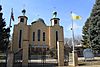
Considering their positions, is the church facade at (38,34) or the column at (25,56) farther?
the church facade at (38,34)

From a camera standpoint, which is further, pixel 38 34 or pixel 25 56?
pixel 38 34

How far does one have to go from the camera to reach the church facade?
58938 millimetres

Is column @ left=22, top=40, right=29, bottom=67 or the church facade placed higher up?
the church facade

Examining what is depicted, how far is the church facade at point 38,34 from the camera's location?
58938mm

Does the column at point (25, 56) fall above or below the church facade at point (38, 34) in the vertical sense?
below

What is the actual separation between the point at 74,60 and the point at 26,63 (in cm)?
552

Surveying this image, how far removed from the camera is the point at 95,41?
28.0m

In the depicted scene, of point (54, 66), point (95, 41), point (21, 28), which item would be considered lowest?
point (54, 66)

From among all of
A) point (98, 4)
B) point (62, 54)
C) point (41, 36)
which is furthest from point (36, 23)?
point (62, 54)

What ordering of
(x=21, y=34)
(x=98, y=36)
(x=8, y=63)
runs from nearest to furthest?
1. (x=8, y=63)
2. (x=98, y=36)
3. (x=21, y=34)

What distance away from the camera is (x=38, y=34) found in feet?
201

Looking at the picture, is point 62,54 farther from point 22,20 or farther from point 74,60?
point 22,20

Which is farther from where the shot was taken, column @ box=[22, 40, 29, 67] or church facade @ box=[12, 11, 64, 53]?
church facade @ box=[12, 11, 64, 53]

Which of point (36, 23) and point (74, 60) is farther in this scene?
point (36, 23)
